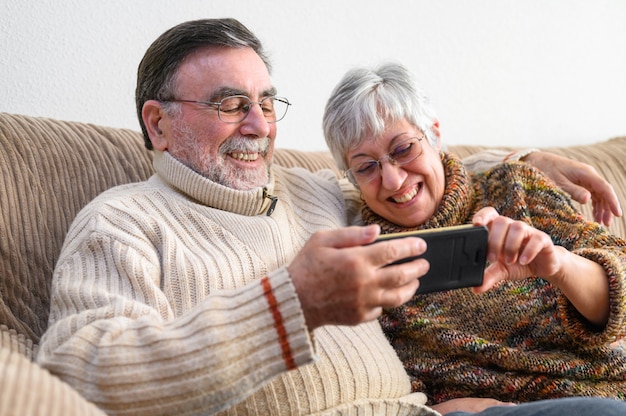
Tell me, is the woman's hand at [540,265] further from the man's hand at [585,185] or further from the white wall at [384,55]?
the white wall at [384,55]

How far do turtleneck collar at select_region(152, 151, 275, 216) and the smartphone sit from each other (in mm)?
459

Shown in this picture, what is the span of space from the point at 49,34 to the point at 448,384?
1283 mm

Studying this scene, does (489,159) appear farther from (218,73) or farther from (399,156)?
(218,73)

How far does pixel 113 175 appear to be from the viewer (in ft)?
4.89

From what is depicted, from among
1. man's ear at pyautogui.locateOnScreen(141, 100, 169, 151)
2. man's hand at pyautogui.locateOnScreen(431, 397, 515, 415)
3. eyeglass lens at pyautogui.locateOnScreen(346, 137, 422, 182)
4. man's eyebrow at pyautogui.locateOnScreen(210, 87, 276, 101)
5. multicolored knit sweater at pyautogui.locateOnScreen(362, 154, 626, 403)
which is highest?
man's eyebrow at pyautogui.locateOnScreen(210, 87, 276, 101)

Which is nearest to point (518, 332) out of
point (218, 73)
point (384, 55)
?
point (218, 73)

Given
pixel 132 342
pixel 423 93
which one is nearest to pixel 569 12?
pixel 423 93

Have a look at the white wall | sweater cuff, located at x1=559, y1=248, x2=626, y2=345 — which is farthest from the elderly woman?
the white wall

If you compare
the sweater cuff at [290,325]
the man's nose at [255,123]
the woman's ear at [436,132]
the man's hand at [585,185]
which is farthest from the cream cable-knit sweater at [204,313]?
the man's hand at [585,185]

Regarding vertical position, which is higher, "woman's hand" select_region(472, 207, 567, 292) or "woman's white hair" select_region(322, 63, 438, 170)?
"woman's white hair" select_region(322, 63, 438, 170)

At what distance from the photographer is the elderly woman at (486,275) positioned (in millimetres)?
1220

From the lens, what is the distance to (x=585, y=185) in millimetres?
1546

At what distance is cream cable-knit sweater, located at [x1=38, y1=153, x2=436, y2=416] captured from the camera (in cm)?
89

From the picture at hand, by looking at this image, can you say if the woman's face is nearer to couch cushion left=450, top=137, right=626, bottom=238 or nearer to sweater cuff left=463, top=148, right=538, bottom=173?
sweater cuff left=463, top=148, right=538, bottom=173
